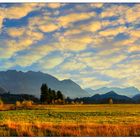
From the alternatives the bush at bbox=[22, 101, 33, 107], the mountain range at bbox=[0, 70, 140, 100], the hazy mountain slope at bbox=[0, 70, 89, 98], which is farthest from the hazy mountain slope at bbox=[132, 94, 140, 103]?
the bush at bbox=[22, 101, 33, 107]

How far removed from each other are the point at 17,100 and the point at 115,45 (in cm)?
142

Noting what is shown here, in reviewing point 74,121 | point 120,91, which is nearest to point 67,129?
point 74,121

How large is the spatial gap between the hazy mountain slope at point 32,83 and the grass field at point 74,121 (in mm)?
214

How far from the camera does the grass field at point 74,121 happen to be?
43.2ft

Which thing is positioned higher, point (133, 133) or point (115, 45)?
point (115, 45)

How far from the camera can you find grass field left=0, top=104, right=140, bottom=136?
13164 millimetres

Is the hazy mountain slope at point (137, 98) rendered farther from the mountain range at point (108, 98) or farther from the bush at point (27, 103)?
the bush at point (27, 103)

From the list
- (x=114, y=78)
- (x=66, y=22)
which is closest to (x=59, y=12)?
(x=66, y=22)

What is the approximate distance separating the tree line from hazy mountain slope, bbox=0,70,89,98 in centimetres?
5

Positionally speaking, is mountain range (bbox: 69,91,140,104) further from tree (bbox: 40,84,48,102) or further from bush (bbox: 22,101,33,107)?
bush (bbox: 22,101,33,107)

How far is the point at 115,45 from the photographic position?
13344 millimetres

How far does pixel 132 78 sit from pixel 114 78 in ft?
0.77

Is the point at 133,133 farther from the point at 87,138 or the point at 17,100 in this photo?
the point at 17,100

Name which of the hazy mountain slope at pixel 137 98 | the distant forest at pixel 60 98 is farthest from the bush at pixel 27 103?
the hazy mountain slope at pixel 137 98
